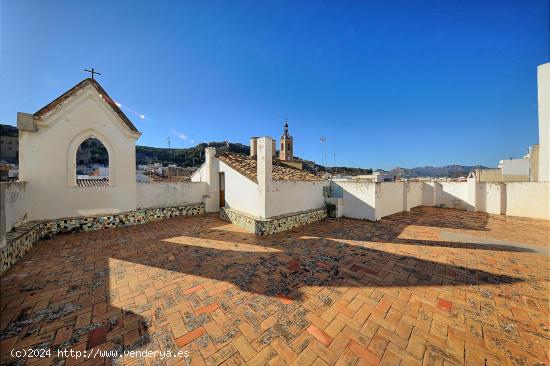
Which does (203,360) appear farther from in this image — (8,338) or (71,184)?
(71,184)

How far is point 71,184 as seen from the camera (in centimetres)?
638

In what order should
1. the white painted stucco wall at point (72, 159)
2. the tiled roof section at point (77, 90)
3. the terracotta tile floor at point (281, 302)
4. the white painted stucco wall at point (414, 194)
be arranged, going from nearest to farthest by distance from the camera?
the terracotta tile floor at point (281, 302), the white painted stucco wall at point (72, 159), the tiled roof section at point (77, 90), the white painted stucco wall at point (414, 194)

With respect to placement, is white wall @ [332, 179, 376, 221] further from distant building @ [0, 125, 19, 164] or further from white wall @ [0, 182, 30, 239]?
distant building @ [0, 125, 19, 164]

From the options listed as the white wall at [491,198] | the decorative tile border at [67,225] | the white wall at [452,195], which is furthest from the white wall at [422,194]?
the decorative tile border at [67,225]

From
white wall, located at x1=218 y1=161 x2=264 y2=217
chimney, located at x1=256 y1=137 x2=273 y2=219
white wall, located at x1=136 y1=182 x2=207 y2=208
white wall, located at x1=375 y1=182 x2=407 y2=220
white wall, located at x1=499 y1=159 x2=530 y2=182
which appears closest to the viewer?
chimney, located at x1=256 y1=137 x2=273 y2=219

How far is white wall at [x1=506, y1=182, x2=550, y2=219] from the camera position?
9742 millimetres

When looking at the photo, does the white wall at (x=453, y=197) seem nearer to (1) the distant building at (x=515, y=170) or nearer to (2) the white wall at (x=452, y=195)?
(2) the white wall at (x=452, y=195)

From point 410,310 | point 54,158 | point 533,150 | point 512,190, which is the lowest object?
point 410,310

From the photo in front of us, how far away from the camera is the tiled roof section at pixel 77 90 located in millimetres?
6002

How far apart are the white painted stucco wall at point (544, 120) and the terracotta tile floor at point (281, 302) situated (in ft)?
34.4

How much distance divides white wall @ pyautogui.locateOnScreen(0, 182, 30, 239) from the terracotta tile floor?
34.4 inches

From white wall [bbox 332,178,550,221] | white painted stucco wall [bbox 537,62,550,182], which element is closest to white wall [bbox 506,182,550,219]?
white wall [bbox 332,178,550,221]

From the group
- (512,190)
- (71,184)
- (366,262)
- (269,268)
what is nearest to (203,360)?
(269,268)

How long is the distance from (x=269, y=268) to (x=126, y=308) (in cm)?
246
